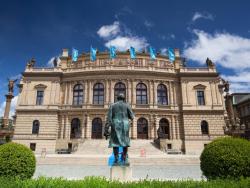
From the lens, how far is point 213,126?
35.4 meters

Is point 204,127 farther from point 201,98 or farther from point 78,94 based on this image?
point 78,94

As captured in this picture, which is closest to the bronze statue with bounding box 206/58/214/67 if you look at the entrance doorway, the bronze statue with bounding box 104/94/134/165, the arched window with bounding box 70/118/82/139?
the entrance doorway

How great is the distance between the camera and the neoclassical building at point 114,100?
3488 centimetres

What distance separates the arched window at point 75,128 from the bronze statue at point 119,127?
26.7 metres

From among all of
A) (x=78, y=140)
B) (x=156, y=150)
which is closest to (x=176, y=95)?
(x=156, y=150)

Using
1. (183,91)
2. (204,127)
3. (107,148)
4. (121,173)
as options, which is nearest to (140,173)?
(121,173)

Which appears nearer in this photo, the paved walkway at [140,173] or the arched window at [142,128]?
the paved walkway at [140,173]

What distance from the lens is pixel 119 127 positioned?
31.7 ft

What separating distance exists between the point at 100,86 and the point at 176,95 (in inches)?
536

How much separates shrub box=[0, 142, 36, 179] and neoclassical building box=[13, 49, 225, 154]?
2394 cm

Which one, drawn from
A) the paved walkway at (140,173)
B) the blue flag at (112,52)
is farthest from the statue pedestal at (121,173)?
the blue flag at (112,52)

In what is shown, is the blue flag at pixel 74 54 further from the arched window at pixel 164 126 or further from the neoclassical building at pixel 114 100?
the arched window at pixel 164 126

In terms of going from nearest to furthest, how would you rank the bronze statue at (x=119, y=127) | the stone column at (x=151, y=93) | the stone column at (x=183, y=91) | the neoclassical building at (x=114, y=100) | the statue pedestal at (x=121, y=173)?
the statue pedestal at (x=121, y=173) → the bronze statue at (x=119, y=127) → the neoclassical building at (x=114, y=100) → the stone column at (x=151, y=93) → the stone column at (x=183, y=91)

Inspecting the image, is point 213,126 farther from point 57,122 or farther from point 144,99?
point 57,122
